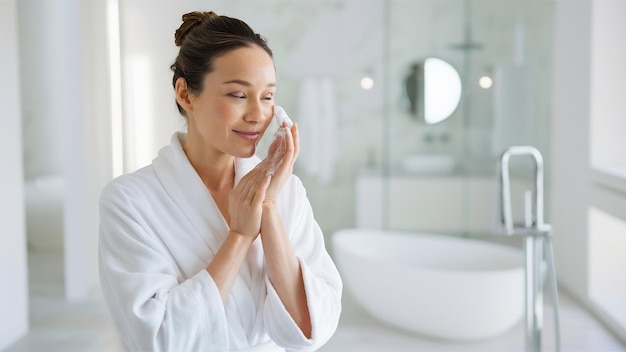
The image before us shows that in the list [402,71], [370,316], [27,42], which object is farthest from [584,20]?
[27,42]

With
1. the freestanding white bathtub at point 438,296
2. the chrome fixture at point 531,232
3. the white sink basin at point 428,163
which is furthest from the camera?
the white sink basin at point 428,163

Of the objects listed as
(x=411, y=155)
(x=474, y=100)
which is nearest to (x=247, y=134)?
(x=474, y=100)

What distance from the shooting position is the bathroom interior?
8.23ft

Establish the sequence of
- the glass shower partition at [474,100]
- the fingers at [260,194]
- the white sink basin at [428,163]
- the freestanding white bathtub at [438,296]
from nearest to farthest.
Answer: the fingers at [260,194] → the freestanding white bathtub at [438,296] → the glass shower partition at [474,100] → the white sink basin at [428,163]

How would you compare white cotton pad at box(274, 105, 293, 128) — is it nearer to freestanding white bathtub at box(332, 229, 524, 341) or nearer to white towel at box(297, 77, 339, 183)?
A: freestanding white bathtub at box(332, 229, 524, 341)

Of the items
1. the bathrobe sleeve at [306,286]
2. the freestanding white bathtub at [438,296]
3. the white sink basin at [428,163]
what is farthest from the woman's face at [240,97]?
the white sink basin at [428,163]

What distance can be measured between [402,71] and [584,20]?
0.88 metres

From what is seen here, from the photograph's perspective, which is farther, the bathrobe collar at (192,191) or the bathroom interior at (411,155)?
the bathroom interior at (411,155)

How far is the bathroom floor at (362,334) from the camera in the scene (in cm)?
236

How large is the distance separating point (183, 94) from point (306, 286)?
279 mm

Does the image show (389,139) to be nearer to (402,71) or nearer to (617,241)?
(402,71)

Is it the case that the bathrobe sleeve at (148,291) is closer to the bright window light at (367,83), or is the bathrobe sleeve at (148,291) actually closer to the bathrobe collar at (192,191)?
the bathrobe collar at (192,191)

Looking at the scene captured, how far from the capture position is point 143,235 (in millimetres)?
853

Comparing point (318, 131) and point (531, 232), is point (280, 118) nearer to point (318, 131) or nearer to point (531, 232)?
point (531, 232)
